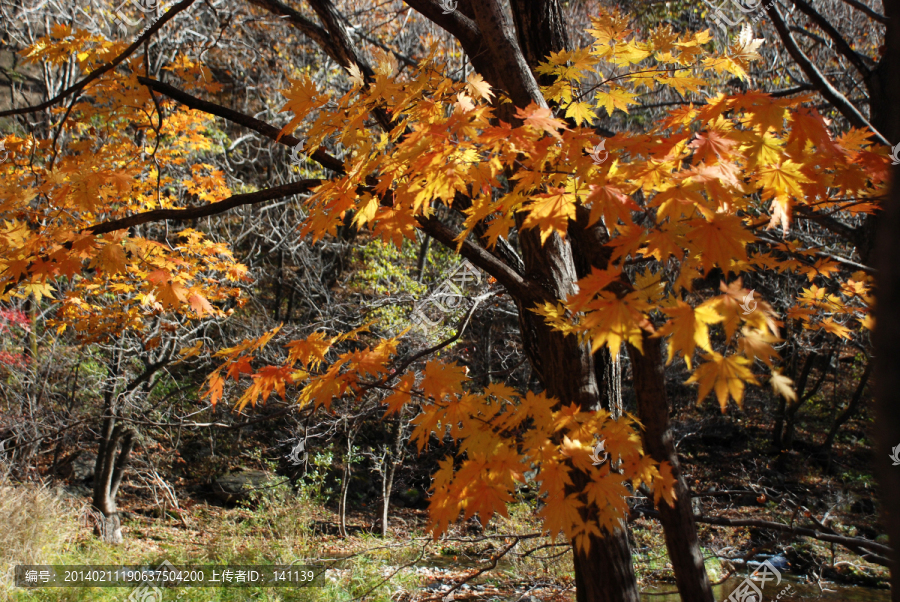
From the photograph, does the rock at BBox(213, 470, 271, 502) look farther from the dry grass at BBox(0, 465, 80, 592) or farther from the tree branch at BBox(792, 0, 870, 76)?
the tree branch at BBox(792, 0, 870, 76)

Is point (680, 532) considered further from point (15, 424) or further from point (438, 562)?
point (15, 424)

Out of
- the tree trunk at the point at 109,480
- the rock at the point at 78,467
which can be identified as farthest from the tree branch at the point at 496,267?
the rock at the point at 78,467

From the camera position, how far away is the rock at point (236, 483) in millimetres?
9289

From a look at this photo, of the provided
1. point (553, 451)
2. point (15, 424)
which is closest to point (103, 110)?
point (553, 451)

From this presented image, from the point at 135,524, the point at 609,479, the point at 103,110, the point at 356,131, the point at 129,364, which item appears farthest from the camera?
the point at 135,524

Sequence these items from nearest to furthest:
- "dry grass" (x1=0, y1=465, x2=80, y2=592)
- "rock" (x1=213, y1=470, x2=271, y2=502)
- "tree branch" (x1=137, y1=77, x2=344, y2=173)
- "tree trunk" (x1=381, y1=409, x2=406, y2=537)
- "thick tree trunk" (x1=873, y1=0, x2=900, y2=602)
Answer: "thick tree trunk" (x1=873, y1=0, x2=900, y2=602) < "tree branch" (x1=137, y1=77, x2=344, y2=173) < "dry grass" (x1=0, y1=465, x2=80, y2=592) < "tree trunk" (x1=381, y1=409, x2=406, y2=537) < "rock" (x1=213, y1=470, x2=271, y2=502)

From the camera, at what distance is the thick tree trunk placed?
418 mm

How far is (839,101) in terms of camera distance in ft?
8.99

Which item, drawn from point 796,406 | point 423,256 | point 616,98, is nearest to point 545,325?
point 616,98

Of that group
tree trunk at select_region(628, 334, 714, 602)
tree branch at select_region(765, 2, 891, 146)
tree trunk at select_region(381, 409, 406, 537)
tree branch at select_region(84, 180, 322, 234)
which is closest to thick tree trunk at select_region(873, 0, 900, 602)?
tree trunk at select_region(628, 334, 714, 602)

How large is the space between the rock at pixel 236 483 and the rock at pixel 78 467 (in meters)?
2.11

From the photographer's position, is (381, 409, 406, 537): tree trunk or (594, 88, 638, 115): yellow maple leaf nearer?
(594, 88, 638, 115): yellow maple leaf

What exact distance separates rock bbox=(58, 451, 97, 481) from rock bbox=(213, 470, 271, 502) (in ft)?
6.91

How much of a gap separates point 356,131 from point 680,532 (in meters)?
1.95
